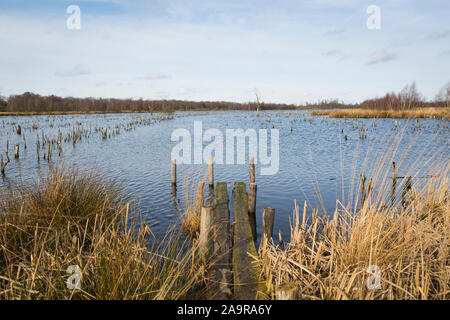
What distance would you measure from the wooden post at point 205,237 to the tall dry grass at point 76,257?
0.25 meters

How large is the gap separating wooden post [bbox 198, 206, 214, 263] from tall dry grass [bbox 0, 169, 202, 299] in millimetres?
250

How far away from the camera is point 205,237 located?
5281 mm

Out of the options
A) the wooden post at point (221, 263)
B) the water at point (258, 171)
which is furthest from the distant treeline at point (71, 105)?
the wooden post at point (221, 263)

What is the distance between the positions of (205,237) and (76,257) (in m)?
2.25

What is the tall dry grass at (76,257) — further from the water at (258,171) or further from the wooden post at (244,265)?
the water at (258,171)

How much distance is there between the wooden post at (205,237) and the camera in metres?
5.27

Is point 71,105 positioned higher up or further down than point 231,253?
higher up

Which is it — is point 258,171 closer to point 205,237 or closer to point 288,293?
point 205,237

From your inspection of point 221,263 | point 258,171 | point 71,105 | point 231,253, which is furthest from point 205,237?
point 71,105

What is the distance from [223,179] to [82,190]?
7877 millimetres

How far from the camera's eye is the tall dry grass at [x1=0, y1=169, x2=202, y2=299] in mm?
3521

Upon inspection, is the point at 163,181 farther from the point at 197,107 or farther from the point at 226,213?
the point at 197,107

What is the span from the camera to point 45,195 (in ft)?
19.7

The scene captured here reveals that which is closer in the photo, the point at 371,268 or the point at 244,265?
the point at 371,268
